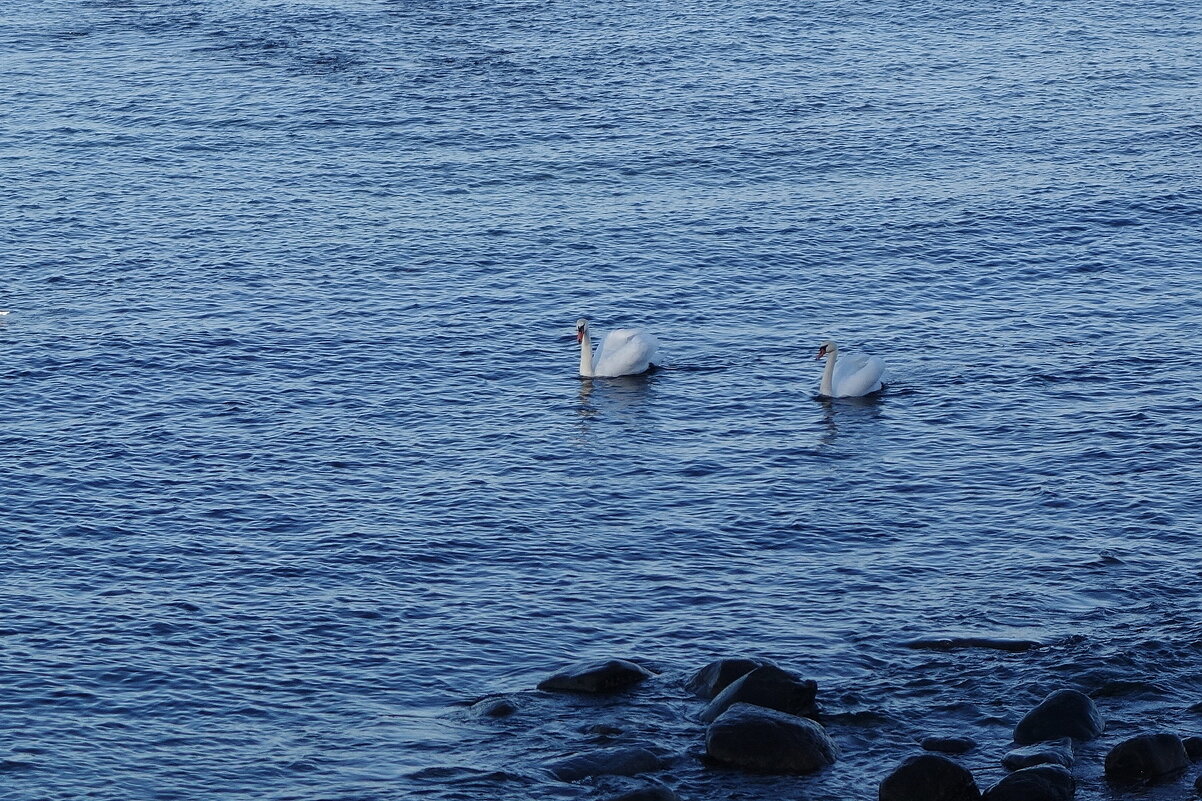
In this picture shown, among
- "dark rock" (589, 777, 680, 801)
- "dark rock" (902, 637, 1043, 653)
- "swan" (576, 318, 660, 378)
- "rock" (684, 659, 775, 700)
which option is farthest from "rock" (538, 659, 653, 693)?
"swan" (576, 318, 660, 378)

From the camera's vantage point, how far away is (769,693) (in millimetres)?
28703

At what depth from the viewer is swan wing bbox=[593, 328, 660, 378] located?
46.1 metres

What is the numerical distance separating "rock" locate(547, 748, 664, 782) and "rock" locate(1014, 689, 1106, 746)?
5722 mm

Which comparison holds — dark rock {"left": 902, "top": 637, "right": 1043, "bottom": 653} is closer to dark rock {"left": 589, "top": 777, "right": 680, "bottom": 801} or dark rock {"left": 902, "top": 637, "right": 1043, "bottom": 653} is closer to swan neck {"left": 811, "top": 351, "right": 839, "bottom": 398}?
dark rock {"left": 589, "top": 777, "right": 680, "bottom": 801}

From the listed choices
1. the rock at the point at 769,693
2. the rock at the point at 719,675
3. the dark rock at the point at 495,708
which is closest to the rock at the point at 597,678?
the dark rock at the point at 495,708

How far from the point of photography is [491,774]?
2741 cm

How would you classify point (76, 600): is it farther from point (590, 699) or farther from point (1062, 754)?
point (1062, 754)

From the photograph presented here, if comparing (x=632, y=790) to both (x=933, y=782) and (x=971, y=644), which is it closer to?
(x=933, y=782)

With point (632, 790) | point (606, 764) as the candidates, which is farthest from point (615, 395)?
point (632, 790)

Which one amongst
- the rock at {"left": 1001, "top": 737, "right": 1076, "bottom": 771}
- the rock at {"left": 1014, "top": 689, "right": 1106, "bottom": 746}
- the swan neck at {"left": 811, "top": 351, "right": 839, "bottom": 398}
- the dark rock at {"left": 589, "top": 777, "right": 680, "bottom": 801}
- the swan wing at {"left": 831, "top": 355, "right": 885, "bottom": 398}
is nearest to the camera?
the dark rock at {"left": 589, "top": 777, "right": 680, "bottom": 801}

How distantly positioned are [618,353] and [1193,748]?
70.8ft

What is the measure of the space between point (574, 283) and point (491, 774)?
27.1m

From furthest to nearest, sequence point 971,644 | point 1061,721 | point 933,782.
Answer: point 971,644 → point 1061,721 → point 933,782

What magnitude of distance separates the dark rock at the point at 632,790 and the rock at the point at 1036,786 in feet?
15.0
